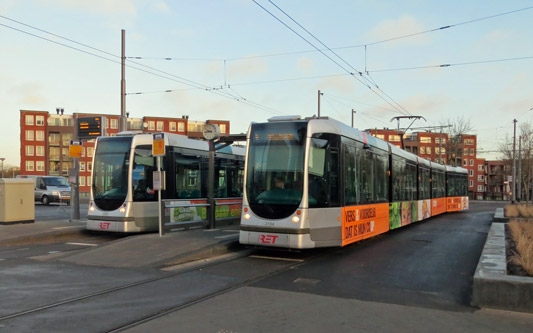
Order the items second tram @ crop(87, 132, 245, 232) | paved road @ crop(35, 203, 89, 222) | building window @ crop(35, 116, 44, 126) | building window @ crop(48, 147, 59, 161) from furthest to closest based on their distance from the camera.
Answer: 1. building window @ crop(35, 116, 44, 126)
2. building window @ crop(48, 147, 59, 161)
3. paved road @ crop(35, 203, 89, 222)
4. second tram @ crop(87, 132, 245, 232)

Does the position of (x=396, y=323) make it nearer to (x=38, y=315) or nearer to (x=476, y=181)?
(x=38, y=315)

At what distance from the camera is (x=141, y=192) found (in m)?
13.7

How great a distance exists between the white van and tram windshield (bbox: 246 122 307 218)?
86.5 feet

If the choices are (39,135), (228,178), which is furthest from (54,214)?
(39,135)

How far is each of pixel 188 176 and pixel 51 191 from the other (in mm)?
22331

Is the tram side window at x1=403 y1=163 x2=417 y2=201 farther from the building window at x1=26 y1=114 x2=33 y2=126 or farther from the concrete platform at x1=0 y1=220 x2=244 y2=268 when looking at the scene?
the building window at x1=26 y1=114 x2=33 y2=126

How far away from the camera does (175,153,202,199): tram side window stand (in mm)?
14796

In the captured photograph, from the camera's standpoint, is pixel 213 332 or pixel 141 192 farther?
pixel 141 192

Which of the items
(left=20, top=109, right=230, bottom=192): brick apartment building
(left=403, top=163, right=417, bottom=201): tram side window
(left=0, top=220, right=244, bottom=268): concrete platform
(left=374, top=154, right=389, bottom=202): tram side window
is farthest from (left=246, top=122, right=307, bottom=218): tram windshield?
(left=20, top=109, right=230, bottom=192): brick apartment building

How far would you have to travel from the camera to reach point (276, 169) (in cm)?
1041

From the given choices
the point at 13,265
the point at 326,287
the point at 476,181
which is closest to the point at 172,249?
the point at 13,265

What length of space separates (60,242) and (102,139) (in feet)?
11.2

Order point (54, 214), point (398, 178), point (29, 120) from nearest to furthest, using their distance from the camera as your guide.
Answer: point (398, 178), point (54, 214), point (29, 120)

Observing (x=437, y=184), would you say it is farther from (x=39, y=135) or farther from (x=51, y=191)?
(x=39, y=135)
